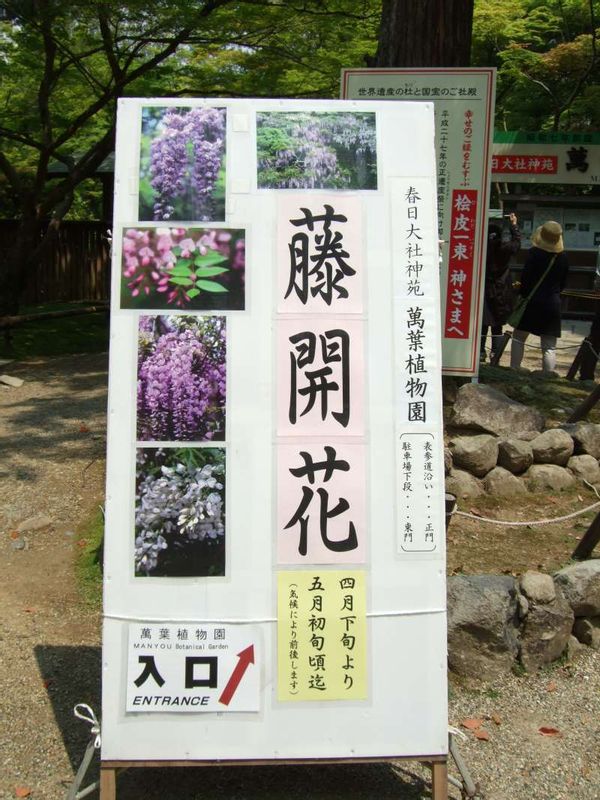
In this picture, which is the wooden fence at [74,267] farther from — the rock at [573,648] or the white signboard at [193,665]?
the white signboard at [193,665]

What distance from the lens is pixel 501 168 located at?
16594 millimetres

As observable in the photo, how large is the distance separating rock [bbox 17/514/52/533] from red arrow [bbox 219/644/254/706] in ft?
11.3

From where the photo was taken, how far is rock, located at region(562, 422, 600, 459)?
6645 millimetres

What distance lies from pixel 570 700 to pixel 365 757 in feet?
4.88

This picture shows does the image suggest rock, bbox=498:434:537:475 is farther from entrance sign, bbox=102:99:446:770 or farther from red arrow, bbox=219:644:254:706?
red arrow, bbox=219:644:254:706

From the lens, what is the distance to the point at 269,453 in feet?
9.76

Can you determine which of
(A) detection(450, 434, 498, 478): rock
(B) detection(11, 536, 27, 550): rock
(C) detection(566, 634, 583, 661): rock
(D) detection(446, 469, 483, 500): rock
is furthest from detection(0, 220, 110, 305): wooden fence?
(C) detection(566, 634, 583, 661): rock

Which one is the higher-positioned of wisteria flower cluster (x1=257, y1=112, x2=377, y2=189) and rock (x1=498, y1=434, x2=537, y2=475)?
wisteria flower cluster (x1=257, y1=112, x2=377, y2=189)

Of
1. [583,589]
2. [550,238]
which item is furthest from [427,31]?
[583,589]

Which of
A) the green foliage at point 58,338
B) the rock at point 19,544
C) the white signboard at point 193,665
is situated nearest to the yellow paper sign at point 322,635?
the white signboard at point 193,665

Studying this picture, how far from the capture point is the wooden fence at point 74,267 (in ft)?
58.0

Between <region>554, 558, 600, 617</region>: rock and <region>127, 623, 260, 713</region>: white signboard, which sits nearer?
<region>127, 623, 260, 713</region>: white signboard

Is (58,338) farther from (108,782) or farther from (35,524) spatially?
(108,782)

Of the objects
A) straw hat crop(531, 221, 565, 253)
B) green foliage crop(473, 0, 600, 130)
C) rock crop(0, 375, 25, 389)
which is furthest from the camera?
green foliage crop(473, 0, 600, 130)
